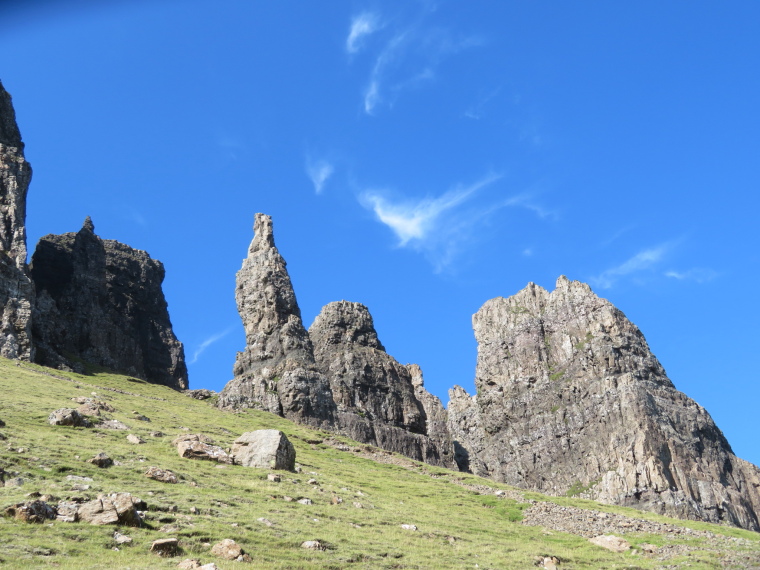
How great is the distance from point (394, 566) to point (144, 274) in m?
162

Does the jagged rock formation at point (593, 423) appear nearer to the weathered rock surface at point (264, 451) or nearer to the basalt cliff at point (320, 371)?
the basalt cliff at point (320, 371)

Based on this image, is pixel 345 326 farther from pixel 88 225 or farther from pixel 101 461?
pixel 101 461

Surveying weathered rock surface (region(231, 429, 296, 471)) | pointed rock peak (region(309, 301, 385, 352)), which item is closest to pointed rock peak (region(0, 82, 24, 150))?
pointed rock peak (region(309, 301, 385, 352))

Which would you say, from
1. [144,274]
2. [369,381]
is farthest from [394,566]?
[144,274]

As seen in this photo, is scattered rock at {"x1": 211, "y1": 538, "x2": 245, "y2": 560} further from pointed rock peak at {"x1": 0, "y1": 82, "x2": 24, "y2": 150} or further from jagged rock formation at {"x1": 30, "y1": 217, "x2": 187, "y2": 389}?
pointed rock peak at {"x1": 0, "y1": 82, "x2": 24, "y2": 150}

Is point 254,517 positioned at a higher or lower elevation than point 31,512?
higher

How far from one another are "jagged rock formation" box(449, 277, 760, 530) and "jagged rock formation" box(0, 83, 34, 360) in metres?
71.9

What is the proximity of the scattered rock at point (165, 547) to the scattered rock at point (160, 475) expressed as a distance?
13022 mm

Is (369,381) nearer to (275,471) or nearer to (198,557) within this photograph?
(275,471)

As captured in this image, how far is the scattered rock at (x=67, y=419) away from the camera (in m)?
54.5

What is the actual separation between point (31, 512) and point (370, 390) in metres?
103

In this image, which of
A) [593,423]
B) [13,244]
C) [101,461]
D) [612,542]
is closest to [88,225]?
[13,244]

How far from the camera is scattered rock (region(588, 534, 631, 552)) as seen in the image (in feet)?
145

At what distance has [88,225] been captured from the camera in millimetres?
179625
